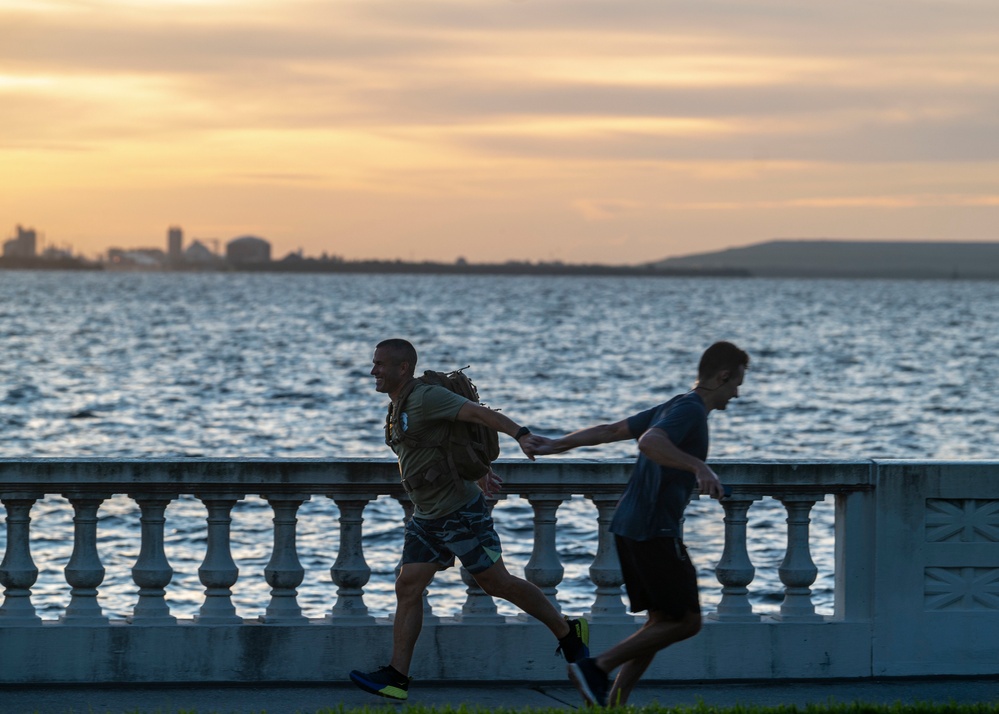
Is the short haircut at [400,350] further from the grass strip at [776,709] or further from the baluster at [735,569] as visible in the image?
the baluster at [735,569]

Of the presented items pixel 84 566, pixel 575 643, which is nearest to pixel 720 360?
pixel 575 643

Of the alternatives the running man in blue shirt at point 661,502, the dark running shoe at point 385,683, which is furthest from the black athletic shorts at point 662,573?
the dark running shoe at point 385,683

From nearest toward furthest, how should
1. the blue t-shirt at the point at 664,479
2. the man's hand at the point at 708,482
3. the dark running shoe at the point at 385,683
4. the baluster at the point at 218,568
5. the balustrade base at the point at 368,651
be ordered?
1. the man's hand at the point at 708,482
2. the blue t-shirt at the point at 664,479
3. the dark running shoe at the point at 385,683
4. the balustrade base at the point at 368,651
5. the baluster at the point at 218,568

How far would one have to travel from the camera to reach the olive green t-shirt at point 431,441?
6430 millimetres

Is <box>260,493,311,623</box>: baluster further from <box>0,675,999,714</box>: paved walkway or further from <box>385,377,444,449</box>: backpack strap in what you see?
<box>385,377,444,449</box>: backpack strap

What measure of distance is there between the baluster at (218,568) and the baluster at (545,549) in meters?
1.49

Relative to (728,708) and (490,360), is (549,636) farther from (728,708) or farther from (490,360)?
(490,360)

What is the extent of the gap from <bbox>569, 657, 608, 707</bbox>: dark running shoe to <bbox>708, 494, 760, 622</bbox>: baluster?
43.8 inches

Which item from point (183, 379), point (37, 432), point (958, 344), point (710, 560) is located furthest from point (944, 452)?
point (958, 344)

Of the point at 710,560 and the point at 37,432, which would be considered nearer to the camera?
the point at 710,560

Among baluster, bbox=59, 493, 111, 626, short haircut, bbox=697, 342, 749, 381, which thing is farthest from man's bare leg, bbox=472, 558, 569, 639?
baluster, bbox=59, 493, 111, 626

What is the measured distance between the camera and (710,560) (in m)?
17.5

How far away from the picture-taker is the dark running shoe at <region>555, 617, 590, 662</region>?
671 centimetres

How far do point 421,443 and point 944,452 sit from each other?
29264 mm
